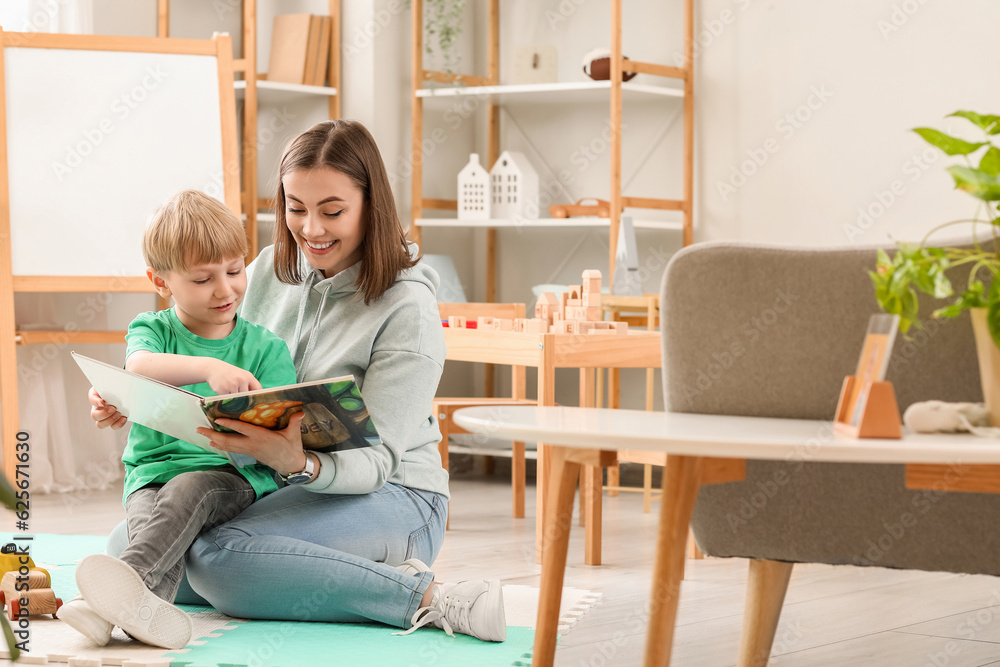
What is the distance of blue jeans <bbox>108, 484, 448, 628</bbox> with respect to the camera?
1780 mm

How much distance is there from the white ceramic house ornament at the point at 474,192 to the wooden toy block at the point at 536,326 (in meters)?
1.25

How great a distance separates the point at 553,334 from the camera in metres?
2.56

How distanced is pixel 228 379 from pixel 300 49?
2484 mm

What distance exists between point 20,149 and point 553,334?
5.58 ft

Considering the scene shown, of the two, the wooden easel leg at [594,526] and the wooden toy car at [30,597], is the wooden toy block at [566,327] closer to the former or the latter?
the wooden easel leg at [594,526]

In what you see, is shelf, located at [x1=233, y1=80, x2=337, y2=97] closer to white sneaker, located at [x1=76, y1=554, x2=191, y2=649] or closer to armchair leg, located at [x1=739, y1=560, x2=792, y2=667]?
white sneaker, located at [x1=76, y1=554, x2=191, y2=649]

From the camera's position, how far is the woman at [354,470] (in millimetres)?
1778

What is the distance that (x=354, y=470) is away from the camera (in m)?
1.75

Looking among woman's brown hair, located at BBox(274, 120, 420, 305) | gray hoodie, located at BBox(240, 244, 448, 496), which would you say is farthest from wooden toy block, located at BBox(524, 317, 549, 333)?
woman's brown hair, located at BBox(274, 120, 420, 305)

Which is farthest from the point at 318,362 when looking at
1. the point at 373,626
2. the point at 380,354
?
the point at 373,626

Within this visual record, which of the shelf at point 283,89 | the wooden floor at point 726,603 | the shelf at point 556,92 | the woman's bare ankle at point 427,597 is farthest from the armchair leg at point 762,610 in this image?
the shelf at point 283,89

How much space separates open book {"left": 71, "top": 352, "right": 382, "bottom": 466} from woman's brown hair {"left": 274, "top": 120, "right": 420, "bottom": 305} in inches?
12.9

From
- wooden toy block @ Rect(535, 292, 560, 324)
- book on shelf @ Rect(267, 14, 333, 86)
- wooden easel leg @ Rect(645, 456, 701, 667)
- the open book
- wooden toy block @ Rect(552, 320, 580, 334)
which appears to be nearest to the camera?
wooden easel leg @ Rect(645, 456, 701, 667)

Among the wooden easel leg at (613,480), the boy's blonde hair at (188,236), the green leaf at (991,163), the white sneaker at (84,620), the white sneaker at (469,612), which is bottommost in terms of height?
the wooden easel leg at (613,480)
